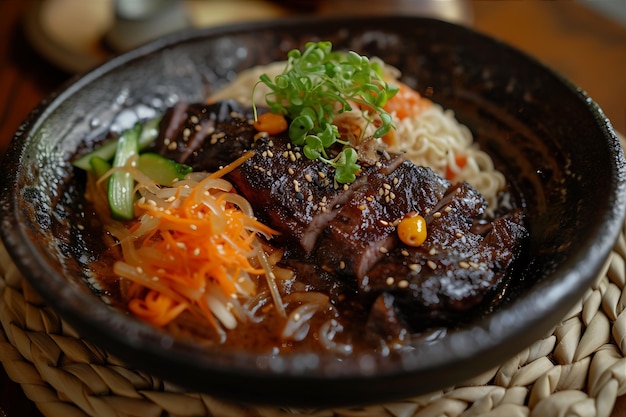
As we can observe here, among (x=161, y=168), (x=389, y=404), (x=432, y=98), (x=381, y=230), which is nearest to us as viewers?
(x=389, y=404)

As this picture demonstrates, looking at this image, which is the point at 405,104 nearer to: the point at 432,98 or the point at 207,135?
the point at 432,98

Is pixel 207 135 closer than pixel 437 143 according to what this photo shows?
Yes

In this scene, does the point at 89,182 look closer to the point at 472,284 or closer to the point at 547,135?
the point at 472,284

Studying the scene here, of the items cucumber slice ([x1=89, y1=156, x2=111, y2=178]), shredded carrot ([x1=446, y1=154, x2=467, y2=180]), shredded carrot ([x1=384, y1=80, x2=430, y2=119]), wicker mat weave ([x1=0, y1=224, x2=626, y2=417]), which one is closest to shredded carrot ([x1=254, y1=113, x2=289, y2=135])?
shredded carrot ([x1=384, y1=80, x2=430, y2=119])

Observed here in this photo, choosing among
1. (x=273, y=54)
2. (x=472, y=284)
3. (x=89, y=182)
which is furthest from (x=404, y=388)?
(x=273, y=54)

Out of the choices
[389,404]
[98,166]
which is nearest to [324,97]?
[98,166]

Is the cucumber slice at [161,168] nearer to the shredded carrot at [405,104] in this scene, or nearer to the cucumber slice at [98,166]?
the cucumber slice at [98,166]
